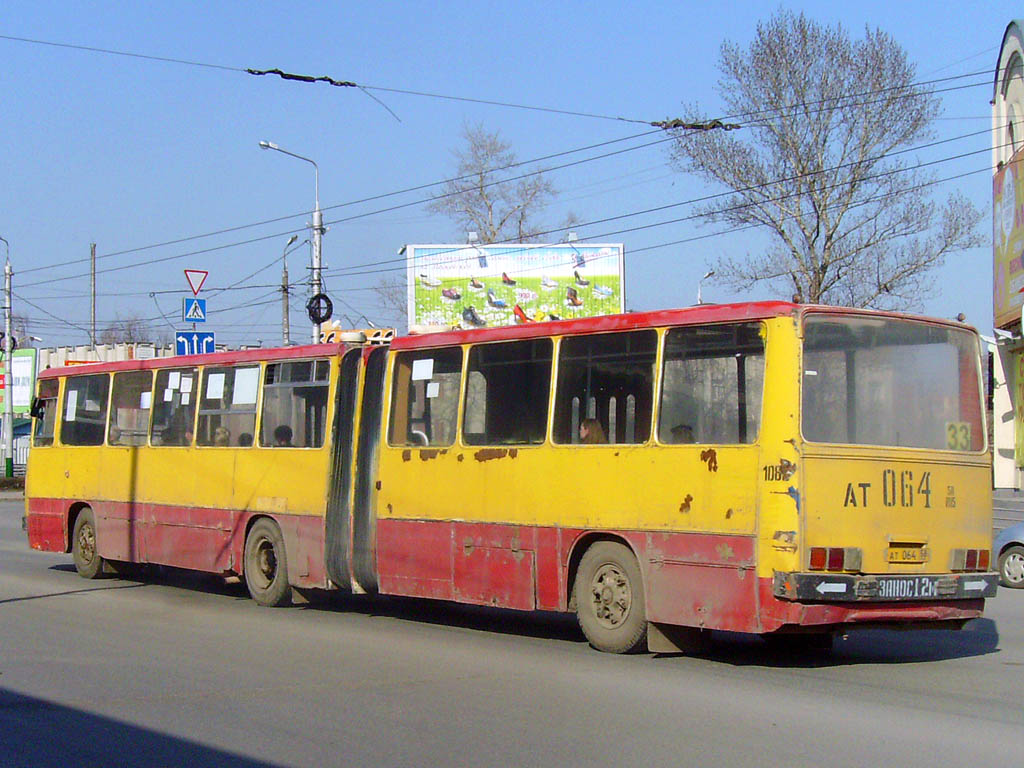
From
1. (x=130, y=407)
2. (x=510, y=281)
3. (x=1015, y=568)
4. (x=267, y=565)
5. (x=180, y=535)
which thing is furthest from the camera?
(x=510, y=281)

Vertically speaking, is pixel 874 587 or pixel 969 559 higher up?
pixel 969 559

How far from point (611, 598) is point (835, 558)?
213 cm

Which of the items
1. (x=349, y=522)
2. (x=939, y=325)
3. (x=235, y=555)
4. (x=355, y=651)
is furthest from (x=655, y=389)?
(x=235, y=555)

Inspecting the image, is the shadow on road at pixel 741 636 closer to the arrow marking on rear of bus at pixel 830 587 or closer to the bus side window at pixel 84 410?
the arrow marking on rear of bus at pixel 830 587

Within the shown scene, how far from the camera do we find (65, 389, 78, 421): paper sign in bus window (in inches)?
721

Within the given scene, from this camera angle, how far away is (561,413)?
11.4 m

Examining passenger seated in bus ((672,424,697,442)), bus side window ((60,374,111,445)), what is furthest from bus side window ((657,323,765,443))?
bus side window ((60,374,111,445))

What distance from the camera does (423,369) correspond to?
1302 cm

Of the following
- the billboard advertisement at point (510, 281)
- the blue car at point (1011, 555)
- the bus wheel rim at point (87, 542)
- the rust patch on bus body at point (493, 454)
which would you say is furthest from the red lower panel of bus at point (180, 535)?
the billboard advertisement at point (510, 281)

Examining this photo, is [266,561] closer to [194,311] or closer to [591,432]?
[591,432]

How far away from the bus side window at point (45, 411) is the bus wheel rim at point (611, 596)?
10656 millimetres

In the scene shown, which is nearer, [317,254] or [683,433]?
[683,433]

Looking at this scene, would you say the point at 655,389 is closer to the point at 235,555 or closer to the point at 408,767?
the point at 408,767

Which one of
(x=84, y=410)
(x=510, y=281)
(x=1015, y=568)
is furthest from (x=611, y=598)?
(x=510, y=281)
